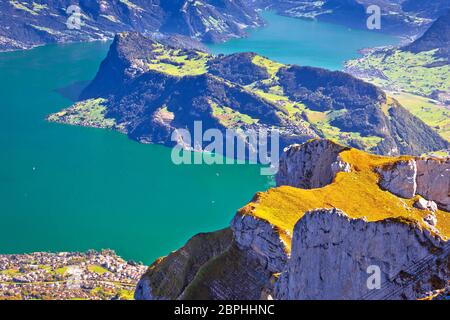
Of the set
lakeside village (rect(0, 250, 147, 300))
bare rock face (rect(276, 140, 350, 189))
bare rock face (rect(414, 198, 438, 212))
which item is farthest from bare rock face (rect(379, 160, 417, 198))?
lakeside village (rect(0, 250, 147, 300))

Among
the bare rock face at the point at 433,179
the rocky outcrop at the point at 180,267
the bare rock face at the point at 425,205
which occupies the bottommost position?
the rocky outcrop at the point at 180,267

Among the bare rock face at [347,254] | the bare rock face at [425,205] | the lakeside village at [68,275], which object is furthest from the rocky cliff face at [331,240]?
the lakeside village at [68,275]

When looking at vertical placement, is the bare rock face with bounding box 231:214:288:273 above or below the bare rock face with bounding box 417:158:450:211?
below

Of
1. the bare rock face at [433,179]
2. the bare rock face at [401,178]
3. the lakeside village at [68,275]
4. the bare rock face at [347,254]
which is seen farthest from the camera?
the lakeside village at [68,275]

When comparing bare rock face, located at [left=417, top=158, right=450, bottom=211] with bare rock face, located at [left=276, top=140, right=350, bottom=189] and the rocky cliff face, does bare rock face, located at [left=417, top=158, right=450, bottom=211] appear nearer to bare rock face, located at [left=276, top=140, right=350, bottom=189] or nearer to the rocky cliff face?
the rocky cliff face

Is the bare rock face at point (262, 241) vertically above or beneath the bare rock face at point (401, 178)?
beneath

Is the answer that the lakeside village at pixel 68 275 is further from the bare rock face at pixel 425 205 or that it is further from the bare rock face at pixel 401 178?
the bare rock face at pixel 425 205
